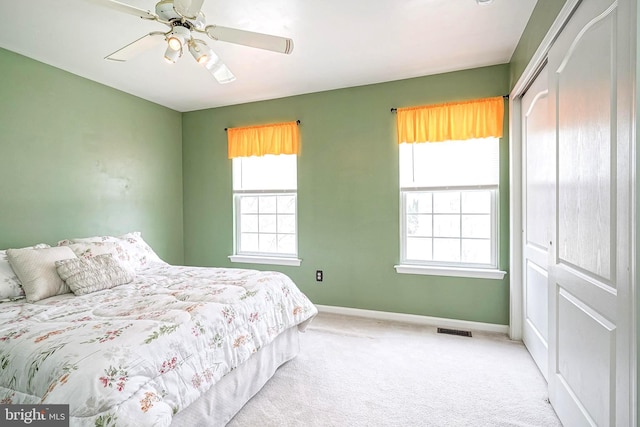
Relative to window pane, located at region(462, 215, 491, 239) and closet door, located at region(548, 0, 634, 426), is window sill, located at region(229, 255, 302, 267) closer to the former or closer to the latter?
window pane, located at region(462, 215, 491, 239)

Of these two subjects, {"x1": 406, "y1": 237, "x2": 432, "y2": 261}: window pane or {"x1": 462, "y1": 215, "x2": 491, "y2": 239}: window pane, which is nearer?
{"x1": 462, "y1": 215, "x2": 491, "y2": 239}: window pane

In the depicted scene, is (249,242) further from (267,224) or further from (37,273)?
(37,273)

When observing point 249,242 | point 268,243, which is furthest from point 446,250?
point 249,242

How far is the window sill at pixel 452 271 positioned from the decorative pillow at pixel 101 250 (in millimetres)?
2547

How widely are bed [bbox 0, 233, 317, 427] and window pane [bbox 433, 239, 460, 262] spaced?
152cm

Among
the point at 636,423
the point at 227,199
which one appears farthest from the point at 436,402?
the point at 227,199

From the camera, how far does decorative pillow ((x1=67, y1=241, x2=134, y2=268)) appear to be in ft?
8.08

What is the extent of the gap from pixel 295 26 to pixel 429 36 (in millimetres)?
1042

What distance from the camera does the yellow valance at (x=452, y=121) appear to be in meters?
2.90

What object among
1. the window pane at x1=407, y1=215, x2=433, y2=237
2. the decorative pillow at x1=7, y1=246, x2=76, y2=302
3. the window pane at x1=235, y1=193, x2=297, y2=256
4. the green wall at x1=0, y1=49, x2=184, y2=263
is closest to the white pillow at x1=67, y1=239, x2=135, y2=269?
the decorative pillow at x1=7, y1=246, x2=76, y2=302

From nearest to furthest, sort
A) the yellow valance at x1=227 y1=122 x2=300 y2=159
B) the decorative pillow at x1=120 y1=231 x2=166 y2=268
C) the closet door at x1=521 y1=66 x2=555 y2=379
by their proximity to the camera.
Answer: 1. the closet door at x1=521 y1=66 x2=555 y2=379
2. the decorative pillow at x1=120 y1=231 x2=166 y2=268
3. the yellow valance at x1=227 y1=122 x2=300 y2=159

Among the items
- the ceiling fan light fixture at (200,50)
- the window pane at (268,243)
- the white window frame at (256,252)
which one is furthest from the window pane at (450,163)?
the ceiling fan light fixture at (200,50)

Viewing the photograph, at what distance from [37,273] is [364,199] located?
2780mm

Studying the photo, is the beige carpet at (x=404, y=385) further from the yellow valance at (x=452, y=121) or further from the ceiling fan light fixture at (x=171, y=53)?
the ceiling fan light fixture at (x=171, y=53)
